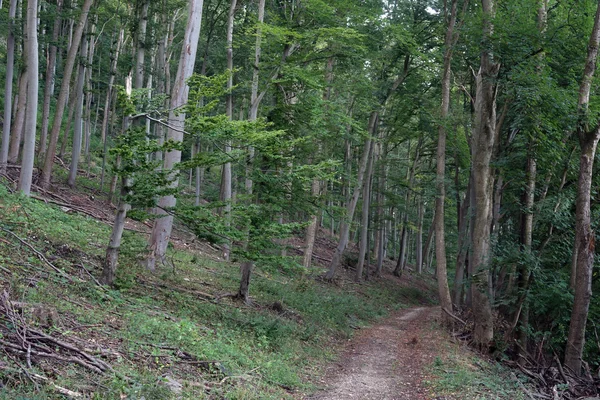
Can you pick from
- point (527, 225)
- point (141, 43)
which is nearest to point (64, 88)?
point (141, 43)

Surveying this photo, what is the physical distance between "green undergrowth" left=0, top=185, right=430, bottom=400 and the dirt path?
47cm

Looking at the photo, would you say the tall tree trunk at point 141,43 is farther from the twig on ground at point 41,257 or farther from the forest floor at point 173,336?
the twig on ground at point 41,257

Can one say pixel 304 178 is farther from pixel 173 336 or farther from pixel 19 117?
pixel 19 117

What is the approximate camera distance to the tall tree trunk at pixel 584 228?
11430 millimetres

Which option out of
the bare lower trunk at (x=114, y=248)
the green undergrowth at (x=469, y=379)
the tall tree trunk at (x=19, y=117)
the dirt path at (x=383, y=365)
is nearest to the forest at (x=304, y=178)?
the bare lower trunk at (x=114, y=248)

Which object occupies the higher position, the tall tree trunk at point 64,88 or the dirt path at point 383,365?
the tall tree trunk at point 64,88

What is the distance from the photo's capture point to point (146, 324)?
8109mm

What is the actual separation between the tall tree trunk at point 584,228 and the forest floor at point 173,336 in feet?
6.54

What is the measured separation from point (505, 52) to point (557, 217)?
435cm

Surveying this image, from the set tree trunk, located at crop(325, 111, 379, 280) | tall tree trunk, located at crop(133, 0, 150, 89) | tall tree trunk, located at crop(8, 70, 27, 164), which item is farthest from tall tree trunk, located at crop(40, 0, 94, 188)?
tree trunk, located at crop(325, 111, 379, 280)

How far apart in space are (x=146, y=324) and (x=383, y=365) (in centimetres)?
581

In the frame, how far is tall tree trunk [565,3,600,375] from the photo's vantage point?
11.4 metres

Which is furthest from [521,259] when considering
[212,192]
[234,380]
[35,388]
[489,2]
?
[212,192]

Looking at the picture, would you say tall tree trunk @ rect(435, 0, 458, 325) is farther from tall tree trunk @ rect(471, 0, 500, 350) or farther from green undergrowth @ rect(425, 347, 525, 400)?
green undergrowth @ rect(425, 347, 525, 400)
